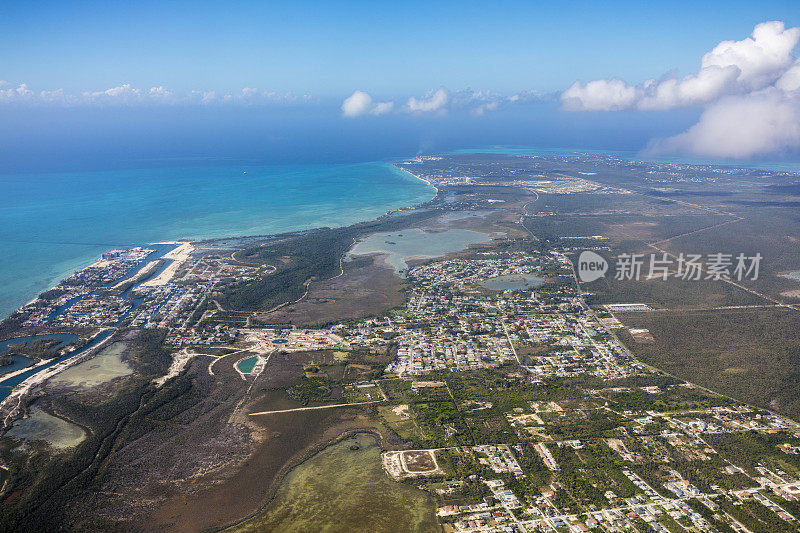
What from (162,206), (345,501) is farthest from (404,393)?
(162,206)


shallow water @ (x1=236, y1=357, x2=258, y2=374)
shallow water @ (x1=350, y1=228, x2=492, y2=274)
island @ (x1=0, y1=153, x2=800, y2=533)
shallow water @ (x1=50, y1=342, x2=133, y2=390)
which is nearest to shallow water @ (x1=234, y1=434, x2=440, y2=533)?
island @ (x1=0, y1=153, x2=800, y2=533)

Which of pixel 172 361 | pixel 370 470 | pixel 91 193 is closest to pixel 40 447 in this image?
pixel 172 361

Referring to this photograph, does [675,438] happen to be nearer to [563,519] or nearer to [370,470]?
[563,519]

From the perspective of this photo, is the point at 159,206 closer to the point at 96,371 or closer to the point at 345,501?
the point at 96,371

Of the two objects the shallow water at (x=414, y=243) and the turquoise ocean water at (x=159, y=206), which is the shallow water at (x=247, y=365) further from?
the turquoise ocean water at (x=159, y=206)

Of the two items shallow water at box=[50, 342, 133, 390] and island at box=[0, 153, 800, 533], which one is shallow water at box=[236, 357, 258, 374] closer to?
island at box=[0, 153, 800, 533]

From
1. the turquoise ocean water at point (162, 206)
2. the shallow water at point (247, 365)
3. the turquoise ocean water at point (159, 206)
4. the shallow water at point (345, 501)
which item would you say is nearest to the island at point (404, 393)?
the shallow water at point (345, 501)

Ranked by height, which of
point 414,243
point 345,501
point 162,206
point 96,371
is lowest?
point 345,501

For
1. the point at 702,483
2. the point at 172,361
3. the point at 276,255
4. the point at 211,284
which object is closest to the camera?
the point at 702,483
